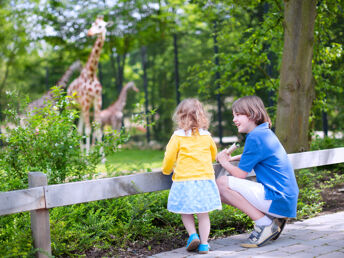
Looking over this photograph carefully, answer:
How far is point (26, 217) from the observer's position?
154 inches

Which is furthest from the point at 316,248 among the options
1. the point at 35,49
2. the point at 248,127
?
the point at 35,49

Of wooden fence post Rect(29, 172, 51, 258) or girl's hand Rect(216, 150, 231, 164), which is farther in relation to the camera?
girl's hand Rect(216, 150, 231, 164)

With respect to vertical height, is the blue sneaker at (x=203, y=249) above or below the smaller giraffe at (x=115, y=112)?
below

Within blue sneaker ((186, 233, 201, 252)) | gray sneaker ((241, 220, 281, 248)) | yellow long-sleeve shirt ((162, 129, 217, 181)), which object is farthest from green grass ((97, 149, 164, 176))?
gray sneaker ((241, 220, 281, 248))

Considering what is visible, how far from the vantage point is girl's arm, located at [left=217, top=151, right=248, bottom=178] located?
373 centimetres

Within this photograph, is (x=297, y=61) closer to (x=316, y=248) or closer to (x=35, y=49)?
(x=316, y=248)

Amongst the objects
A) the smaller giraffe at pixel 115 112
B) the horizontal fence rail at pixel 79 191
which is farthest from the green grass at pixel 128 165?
the smaller giraffe at pixel 115 112

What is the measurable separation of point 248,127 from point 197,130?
0.53m

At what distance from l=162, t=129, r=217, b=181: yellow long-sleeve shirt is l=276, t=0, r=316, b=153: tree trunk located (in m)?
2.83

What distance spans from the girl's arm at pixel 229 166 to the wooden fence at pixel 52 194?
554 mm

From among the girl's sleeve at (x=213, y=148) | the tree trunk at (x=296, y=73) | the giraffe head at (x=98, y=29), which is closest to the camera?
the girl's sleeve at (x=213, y=148)

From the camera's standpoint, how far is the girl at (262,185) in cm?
365

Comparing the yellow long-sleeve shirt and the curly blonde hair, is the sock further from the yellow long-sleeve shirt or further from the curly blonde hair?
the curly blonde hair

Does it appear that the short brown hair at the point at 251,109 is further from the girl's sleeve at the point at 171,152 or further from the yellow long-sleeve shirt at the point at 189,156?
the girl's sleeve at the point at 171,152
